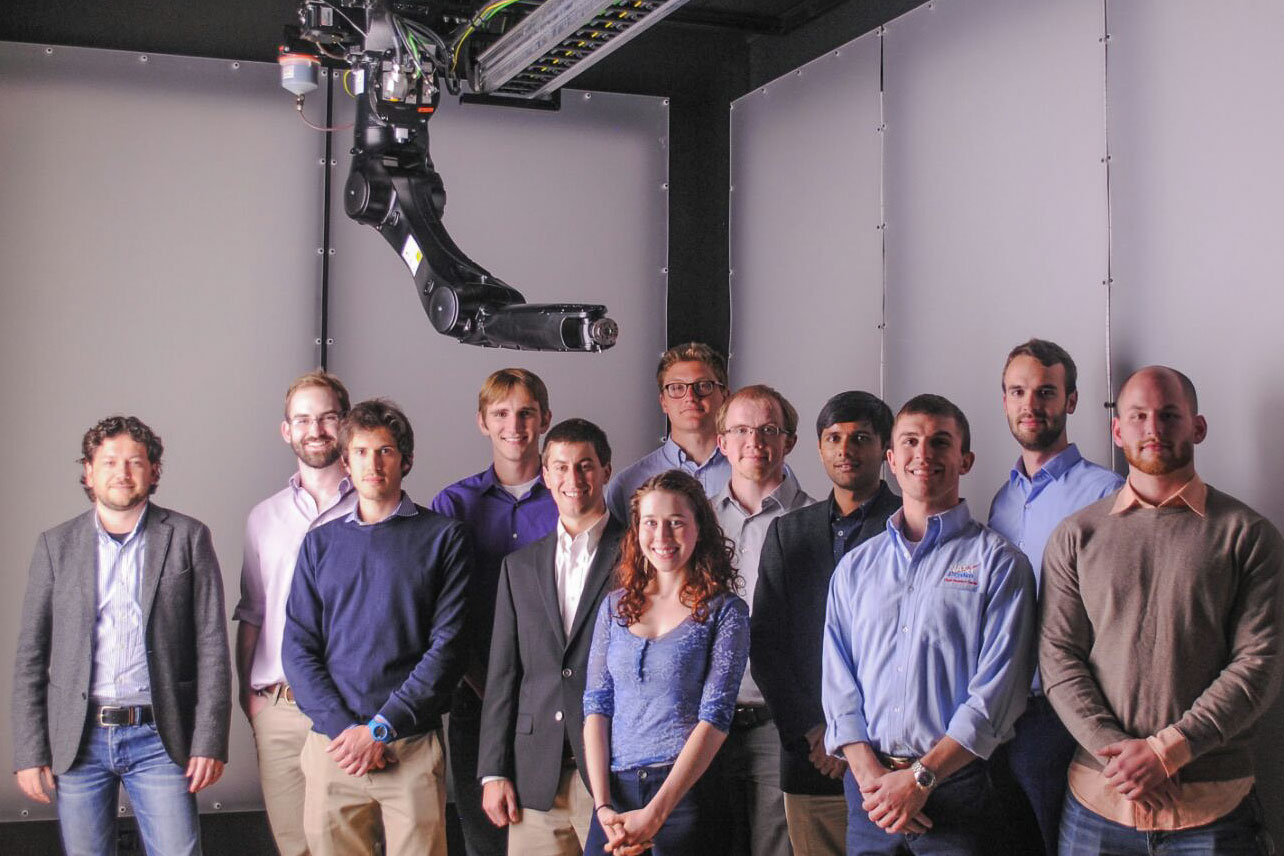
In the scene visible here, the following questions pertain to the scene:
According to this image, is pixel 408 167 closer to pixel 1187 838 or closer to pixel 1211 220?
pixel 1211 220

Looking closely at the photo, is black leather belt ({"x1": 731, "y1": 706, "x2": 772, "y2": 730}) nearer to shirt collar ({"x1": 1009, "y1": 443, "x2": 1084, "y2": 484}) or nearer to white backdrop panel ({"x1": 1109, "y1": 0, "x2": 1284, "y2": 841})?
shirt collar ({"x1": 1009, "y1": 443, "x2": 1084, "y2": 484})

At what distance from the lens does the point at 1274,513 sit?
2865mm

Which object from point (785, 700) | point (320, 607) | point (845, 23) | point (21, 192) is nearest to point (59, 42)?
point (21, 192)

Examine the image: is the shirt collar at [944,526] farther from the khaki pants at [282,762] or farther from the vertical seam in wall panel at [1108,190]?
the khaki pants at [282,762]

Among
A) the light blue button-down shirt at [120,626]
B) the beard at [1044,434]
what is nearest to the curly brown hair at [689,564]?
the beard at [1044,434]

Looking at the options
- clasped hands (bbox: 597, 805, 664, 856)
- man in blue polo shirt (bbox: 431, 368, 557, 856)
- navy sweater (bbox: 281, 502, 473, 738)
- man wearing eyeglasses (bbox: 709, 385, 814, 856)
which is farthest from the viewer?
man in blue polo shirt (bbox: 431, 368, 557, 856)

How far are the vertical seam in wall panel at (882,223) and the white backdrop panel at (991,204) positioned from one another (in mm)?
23

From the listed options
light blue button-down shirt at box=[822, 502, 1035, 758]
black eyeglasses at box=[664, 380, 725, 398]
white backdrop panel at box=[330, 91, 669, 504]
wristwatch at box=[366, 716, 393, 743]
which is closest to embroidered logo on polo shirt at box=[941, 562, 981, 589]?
light blue button-down shirt at box=[822, 502, 1035, 758]

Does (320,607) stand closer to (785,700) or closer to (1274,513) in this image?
(785,700)

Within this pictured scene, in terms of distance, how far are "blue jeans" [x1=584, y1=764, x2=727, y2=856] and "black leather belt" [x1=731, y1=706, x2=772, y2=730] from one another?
382 millimetres

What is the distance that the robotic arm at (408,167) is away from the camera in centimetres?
308

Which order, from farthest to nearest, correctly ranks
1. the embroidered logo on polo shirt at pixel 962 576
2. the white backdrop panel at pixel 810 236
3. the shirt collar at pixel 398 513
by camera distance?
the white backdrop panel at pixel 810 236
the shirt collar at pixel 398 513
the embroidered logo on polo shirt at pixel 962 576

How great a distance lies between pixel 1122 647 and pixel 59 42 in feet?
12.6

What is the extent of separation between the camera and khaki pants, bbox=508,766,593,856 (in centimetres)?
313
